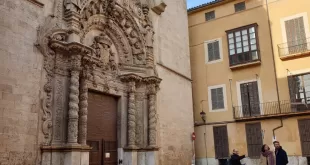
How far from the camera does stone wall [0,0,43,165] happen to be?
6602mm

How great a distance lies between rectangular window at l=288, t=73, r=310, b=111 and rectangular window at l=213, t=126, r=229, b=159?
11.8 ft

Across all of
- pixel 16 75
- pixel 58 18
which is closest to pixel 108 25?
pixel 58 18

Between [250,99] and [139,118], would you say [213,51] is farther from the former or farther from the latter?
[139,118]

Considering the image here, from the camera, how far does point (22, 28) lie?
7.30m

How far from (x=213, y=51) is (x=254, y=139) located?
17.1 ft

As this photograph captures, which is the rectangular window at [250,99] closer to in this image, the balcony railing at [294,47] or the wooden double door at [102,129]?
the balcony railing at [294,47]

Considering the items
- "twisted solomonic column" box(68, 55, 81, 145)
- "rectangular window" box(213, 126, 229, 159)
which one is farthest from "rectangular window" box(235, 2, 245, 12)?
"twisted solomonic column" box(68, 55, 81, 145)

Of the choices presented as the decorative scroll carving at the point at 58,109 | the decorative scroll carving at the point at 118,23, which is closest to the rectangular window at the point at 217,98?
the decorative scroll carving at the point at 118,23

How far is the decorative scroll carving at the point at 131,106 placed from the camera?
1023 cm

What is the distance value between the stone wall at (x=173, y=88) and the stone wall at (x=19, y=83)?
5.39m

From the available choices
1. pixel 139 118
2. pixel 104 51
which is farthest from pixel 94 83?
pixel 139 118

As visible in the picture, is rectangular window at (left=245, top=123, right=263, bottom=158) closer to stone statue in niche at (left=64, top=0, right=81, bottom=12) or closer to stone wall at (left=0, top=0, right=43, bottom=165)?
stone statue in niche at (left=64, top=0, right=81, bottom=12)

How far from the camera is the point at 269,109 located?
15.0 meters

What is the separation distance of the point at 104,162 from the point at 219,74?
923cm
